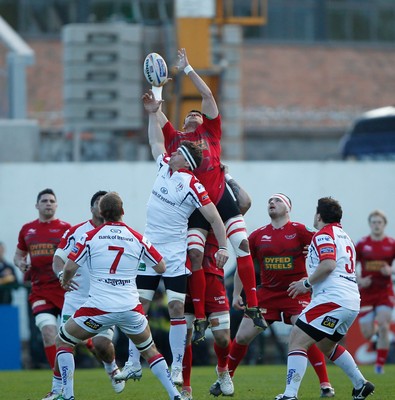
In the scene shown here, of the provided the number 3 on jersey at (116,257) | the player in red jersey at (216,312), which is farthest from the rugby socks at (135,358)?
the number 3 on jersey at (116,257)

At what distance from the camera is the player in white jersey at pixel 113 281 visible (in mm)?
9938

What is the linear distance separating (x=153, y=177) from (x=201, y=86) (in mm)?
7717

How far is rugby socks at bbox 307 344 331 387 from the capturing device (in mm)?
11906

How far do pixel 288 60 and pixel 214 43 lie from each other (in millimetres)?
13540

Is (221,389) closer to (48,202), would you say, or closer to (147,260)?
(147,260)

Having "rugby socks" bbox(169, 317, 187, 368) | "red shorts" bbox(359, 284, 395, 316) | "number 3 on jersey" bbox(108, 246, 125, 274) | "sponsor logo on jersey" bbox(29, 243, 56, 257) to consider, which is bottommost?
"red shorts" bbox(359, 284, 395, 316)

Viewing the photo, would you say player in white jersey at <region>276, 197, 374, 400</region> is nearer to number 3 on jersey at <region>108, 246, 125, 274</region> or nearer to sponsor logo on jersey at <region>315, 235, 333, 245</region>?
sponsor logo on jersey at <region>315, 235, 333, 245</region>

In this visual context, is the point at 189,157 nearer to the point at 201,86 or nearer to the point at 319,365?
the point at 201,86

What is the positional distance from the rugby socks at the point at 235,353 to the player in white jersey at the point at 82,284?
1114 millimetres

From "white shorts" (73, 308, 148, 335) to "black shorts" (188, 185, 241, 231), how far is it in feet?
5.23

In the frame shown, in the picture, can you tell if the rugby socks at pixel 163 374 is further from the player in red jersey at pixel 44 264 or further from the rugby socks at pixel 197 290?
the player in red jersey at pixel 44 264

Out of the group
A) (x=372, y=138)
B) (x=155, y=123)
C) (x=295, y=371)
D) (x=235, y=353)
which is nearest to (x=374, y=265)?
(x=235, y=353)

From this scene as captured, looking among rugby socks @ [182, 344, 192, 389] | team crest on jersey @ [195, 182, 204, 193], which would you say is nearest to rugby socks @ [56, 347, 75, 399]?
rugby socks @ [182, 344, 192, 389]

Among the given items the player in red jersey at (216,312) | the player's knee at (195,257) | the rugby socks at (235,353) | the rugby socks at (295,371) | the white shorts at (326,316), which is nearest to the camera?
the rugby socks at (295,371)
